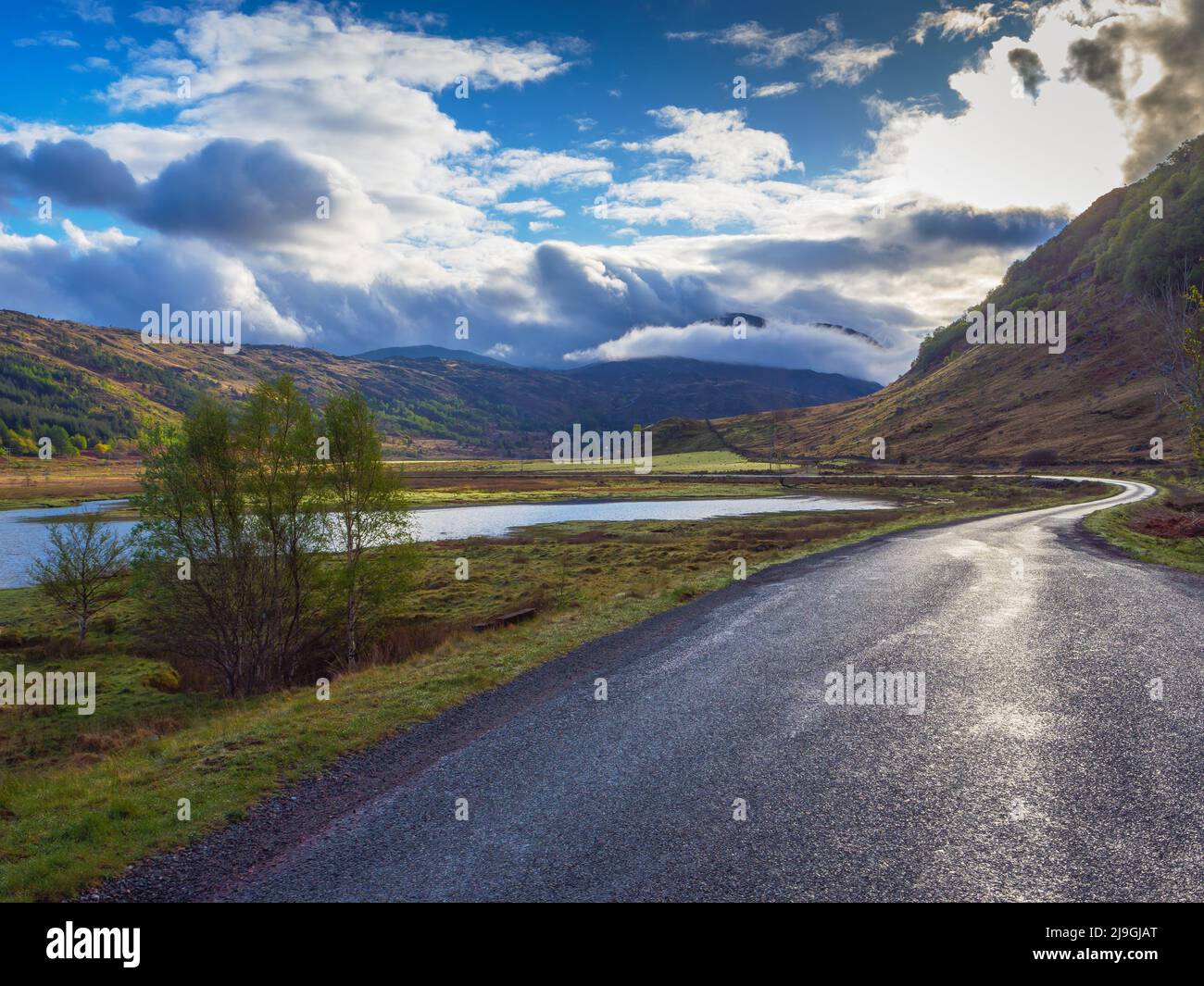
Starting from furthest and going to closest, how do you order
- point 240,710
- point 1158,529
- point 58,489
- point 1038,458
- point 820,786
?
point 58,489, point 1038,458, point 1158,529, point 240,710, point 820,786

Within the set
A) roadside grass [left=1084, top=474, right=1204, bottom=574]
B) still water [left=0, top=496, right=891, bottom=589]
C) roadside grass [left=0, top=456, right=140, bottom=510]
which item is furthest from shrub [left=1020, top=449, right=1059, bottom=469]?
roadside grass [left=0, top=456, right=140, bottom=510]

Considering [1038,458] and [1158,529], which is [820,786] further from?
[1038,458]

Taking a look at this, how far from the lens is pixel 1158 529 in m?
37.2

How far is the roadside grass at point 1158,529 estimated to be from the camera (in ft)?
92.2

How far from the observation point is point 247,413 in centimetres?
3638

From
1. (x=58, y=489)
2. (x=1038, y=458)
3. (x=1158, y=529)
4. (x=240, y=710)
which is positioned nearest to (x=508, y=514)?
(x=1158, y=529)

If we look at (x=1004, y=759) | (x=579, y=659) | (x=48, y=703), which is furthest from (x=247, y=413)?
(x=1004, y=759)

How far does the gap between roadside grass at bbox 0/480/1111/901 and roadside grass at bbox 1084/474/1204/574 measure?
937cm

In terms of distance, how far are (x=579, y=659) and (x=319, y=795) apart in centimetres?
807

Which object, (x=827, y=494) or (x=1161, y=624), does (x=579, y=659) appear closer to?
(x=1161, y=624)

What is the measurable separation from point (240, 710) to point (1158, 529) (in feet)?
146

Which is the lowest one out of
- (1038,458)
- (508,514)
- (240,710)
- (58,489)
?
(240,710)

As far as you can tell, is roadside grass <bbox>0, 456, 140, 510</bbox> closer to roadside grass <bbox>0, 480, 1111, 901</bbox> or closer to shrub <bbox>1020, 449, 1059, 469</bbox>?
roadside grass <bbox>0, 480, 1111, 901</bbox>

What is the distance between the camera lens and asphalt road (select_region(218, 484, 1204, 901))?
708 cm
